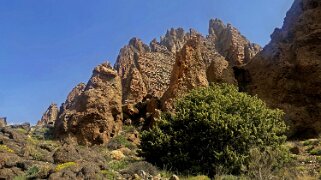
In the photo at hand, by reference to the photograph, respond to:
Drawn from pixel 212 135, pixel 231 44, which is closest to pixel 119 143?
pixel 212 135

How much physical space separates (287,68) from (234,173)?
55.5 ft

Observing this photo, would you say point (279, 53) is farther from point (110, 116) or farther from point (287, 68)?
point (110, 116)

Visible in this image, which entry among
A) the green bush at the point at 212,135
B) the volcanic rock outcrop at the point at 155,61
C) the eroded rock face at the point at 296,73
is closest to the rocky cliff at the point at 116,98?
the volcanic rock outcrop at the point at 155,61

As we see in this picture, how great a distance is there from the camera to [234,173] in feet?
61.0

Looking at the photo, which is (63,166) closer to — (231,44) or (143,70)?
(143,70)

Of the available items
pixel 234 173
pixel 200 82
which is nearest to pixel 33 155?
pixel 234 173

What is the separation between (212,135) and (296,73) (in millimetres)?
15550

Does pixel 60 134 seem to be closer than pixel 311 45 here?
No

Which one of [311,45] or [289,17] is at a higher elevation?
[289,17]

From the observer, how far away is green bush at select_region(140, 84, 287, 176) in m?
19.1

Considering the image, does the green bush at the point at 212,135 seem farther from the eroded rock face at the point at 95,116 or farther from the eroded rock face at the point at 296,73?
the eroded rock face at the point at 95,116

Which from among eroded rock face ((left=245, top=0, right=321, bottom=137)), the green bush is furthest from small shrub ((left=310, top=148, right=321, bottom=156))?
eroded rock face ((left=245, top=0, right=321, bottom=137))

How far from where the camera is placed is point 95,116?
34.7 m

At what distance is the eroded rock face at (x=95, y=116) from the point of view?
3406 centimetres
